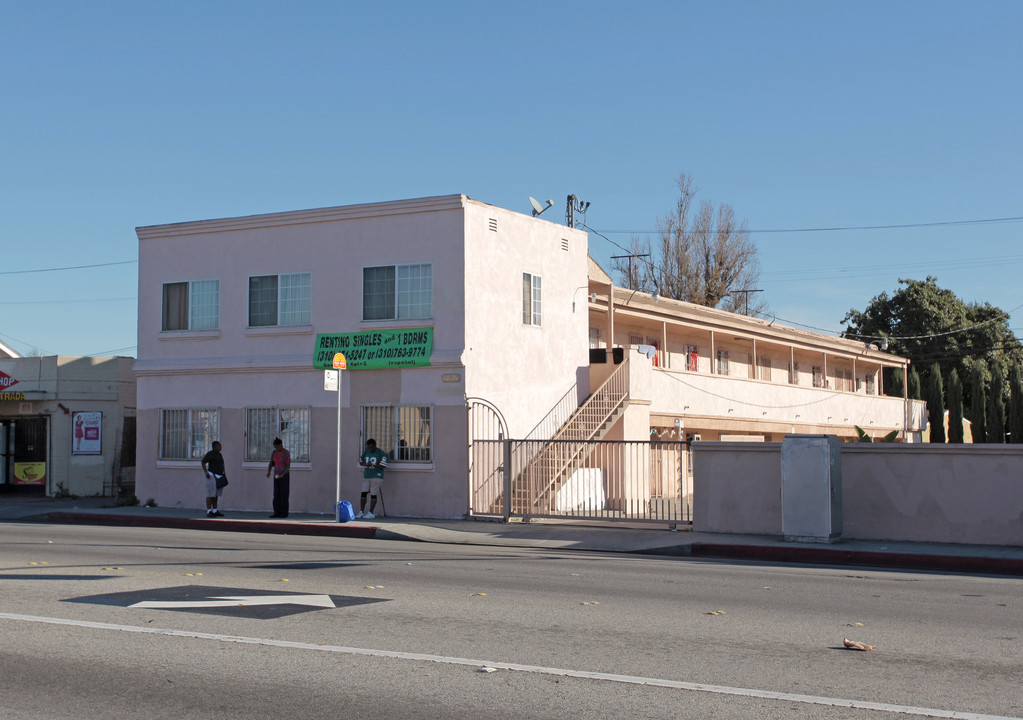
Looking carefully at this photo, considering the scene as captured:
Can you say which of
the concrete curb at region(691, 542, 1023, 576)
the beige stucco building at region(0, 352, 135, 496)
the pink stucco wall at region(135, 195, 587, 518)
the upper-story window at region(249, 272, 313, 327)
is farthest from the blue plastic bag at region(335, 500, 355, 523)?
the beige stucco building at region(0, 352, 135, 496)

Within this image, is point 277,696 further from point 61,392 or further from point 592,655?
point 61,392

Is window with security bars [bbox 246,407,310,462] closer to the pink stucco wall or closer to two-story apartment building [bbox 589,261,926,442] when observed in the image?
the pink stucco wall

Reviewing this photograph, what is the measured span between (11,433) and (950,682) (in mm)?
28503

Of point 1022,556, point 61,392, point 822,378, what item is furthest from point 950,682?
point 822,378

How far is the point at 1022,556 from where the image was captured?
1448cm

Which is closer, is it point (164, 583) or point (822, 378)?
point (164, 583)

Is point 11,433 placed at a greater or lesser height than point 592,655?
greater

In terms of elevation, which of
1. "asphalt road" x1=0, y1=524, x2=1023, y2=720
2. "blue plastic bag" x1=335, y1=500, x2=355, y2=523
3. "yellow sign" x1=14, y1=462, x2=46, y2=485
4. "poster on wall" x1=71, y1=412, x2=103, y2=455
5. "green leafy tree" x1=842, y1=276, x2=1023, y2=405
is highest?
"green leafy tree" x1=842, y1=276, x2=1023, y2=405

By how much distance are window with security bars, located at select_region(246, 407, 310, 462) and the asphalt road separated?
32.0 ft

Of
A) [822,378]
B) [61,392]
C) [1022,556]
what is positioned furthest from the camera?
[822,378]

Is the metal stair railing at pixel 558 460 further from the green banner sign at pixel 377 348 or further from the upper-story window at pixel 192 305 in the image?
the upper-story window at pixel 192 305

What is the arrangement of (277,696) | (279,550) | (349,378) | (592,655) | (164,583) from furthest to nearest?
(349,378) → (279,550) → (164,583) → (592,655) → (277,696)

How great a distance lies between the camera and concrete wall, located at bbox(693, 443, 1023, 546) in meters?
15.9

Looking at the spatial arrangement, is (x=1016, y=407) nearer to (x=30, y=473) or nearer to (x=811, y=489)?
(x=811, y=489)
